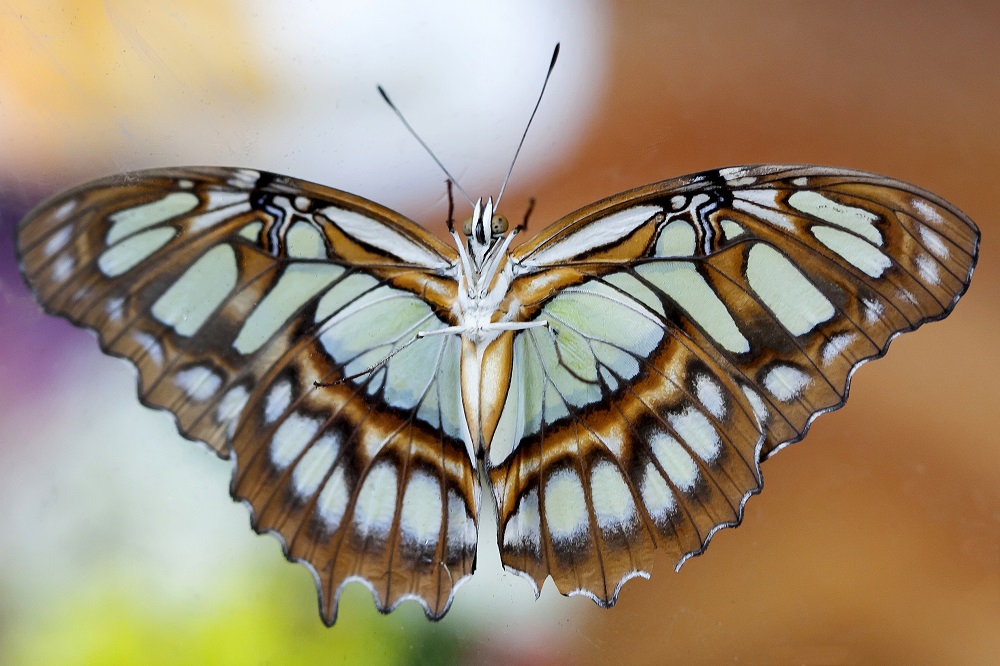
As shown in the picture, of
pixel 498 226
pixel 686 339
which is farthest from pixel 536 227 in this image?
pixel 686 339

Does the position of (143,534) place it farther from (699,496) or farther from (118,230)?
(699,496)

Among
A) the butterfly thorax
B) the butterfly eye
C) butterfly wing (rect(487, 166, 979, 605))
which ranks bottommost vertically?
butterfly wing (rect(487, 166, 979, 605))

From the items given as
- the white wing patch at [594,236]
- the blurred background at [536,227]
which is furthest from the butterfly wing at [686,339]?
the blurred background at [536,227]

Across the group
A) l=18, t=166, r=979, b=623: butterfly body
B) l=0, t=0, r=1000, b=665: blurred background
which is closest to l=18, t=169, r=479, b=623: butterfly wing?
l=18, t=166, r=979, b=623: butterfly body

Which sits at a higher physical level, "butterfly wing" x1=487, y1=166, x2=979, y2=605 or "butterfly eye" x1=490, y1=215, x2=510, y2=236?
"butterfly eye" x1=490, y1=215, x2=510, y2=236

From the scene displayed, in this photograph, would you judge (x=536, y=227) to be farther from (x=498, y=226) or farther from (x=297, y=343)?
(x=297, y=343)

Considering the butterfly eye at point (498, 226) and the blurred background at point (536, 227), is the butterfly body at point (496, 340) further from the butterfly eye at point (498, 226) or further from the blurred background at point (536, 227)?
the blurred background at point (536, 227)

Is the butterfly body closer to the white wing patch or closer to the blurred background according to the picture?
the white wing patch
